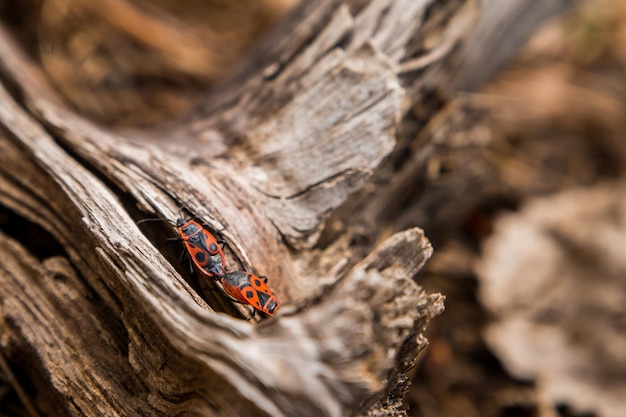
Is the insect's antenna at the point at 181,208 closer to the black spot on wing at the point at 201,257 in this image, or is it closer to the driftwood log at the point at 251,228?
the driftwood log at the point at 251,228

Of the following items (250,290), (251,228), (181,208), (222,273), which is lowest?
(250,290)

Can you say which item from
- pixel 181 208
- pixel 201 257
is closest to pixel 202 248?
pixel 201 257

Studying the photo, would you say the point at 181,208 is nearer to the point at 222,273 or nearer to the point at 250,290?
the point at 222,273

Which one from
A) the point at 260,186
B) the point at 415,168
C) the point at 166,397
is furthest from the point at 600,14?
the point at 166,397

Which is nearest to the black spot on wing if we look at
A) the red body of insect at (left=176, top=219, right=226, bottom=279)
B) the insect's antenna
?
the red body of insect at (left=176, top=219, right=226, bottom=279)

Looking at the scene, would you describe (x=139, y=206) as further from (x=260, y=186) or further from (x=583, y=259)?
(x=583, y=259)

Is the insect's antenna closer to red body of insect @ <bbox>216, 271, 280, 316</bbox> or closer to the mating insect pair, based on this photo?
the mating insect pair
